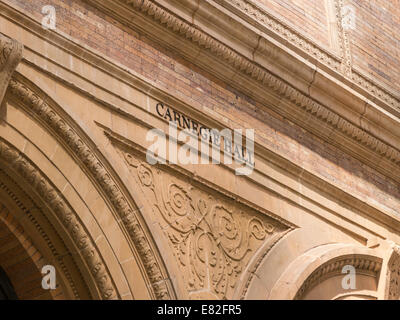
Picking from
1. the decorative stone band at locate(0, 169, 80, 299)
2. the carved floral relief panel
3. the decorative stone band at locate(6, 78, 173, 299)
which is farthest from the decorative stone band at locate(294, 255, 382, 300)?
the decorative stone band at locate(0, 169, 80, 299)

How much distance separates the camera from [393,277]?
9828 millimetres

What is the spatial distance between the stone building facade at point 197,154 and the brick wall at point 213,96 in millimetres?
17

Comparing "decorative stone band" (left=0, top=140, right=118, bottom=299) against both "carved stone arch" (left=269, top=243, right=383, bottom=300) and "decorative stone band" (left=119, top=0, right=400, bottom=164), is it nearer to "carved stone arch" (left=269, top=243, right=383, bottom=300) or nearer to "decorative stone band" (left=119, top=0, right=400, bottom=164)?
"carved stone arch" (left=269, top=243, right=383, bottom=300)

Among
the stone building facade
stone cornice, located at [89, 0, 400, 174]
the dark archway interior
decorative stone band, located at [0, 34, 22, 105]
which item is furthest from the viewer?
stone cornice, located at [89, 0, 400, 174]

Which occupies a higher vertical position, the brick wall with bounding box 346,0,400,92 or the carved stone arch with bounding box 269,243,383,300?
the brick wall with bounding box 346,0,400,92

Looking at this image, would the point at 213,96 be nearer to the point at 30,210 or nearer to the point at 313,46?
the point at 313,46

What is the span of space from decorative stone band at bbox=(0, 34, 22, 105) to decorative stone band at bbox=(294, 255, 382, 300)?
10.7 ft

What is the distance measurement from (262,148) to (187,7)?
1477mm

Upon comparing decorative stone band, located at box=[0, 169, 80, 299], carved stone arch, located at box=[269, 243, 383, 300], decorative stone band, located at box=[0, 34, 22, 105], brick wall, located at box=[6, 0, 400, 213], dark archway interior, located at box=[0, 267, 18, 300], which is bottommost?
dark archway interior, located at box=[0, 267, 18, 300]

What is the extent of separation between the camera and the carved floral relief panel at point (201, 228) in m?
8.00

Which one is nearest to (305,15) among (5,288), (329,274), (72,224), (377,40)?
(377,40)

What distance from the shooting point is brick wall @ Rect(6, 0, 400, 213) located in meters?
8.12

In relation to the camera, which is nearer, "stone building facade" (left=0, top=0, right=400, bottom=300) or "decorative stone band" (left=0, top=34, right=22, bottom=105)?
"decorative stone band" (left=0, top=34, right=22, bottom=105)
